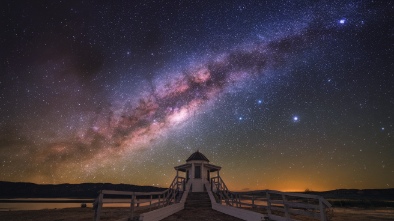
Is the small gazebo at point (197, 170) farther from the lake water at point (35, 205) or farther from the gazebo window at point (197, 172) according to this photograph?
the lake water at point (35, 205)

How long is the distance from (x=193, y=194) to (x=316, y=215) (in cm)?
1606

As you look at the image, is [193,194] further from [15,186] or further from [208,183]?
[15,186]

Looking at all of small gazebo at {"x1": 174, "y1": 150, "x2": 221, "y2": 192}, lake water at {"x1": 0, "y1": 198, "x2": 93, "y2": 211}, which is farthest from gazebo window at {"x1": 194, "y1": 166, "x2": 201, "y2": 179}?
lake water at {"x1": 0, "y1": 198, "x2": 93, "y2": 211}

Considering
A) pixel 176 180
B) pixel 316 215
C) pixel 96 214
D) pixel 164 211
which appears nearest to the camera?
pixel 96 214

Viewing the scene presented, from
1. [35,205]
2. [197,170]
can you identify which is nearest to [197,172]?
[197,170]

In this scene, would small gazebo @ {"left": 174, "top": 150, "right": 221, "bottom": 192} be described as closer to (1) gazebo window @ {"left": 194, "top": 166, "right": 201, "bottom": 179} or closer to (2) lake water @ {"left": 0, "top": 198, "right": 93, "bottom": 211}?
(1) gazebo window @ {"left": 194, "top": 166, "right": 201, "bottom": 179}

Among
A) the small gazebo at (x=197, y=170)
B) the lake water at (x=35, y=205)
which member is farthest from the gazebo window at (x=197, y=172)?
the lake water at (x=35, y=205)

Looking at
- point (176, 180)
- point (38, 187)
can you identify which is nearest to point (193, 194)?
point (176, 180)

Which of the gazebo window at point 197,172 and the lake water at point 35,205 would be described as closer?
the gazebo window at point 197,172

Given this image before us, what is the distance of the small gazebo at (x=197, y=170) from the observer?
966 inches

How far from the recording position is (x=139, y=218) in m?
7.99

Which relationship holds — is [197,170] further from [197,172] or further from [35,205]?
[35,205]

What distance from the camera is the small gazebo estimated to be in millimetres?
24547

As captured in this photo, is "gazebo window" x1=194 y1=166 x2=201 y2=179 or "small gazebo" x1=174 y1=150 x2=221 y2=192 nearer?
"small gazebo" x1=174 y1=150 x2=221 y2=192
